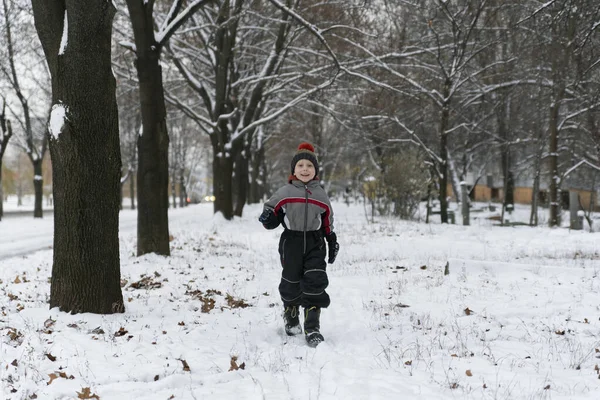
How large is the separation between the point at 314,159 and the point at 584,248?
7.49 meters

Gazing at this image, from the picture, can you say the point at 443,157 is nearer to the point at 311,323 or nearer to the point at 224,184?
the point at 224,184

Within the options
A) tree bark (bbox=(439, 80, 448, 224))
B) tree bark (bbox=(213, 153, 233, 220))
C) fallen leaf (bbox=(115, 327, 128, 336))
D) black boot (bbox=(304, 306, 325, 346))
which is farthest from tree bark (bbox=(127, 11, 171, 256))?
tree bark (bbox=(439, 80, 448, 224))

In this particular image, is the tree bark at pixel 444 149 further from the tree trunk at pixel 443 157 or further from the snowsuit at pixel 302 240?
the snowsuit at pixel 302 240

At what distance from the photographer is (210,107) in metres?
15.8

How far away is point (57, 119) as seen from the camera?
435cm

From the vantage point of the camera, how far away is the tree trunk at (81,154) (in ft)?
14.3

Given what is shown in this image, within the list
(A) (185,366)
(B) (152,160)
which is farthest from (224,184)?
(A) (185,366)

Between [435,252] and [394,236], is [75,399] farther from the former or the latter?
[394,236]

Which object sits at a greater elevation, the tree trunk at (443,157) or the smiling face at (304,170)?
the tree trunk at (443,157)

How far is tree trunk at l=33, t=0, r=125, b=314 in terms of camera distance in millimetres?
4371

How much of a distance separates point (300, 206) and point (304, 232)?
26cm

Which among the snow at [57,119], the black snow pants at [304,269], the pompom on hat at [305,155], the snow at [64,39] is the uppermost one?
the snow at [64,39]

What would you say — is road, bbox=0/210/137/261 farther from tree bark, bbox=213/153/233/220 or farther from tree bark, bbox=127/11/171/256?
tree bark, bbox=127/11/171/256

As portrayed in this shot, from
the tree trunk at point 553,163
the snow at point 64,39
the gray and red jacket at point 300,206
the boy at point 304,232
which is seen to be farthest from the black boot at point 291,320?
the tree trunk at point 553,163
